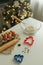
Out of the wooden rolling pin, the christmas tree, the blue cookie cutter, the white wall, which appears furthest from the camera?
the white wall

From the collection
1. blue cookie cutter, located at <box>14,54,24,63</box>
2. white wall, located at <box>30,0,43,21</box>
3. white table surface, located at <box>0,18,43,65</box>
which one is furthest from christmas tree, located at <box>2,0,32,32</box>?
blue cookie cutter, located at <box>14,54,24,63</box>

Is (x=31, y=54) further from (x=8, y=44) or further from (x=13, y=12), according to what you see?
(x=13, y=12)

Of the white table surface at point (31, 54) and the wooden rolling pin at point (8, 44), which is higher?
the wooden rolling pin at point (8, 44)

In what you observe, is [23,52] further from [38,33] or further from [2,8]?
[2,8]

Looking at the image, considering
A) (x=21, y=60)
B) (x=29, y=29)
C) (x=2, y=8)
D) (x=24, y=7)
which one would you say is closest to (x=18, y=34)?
(x=29, y=29)

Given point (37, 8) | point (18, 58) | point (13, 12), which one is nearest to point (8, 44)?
point (18, 58)

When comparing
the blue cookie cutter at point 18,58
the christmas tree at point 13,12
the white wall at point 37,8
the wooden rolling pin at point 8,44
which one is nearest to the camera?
the blue cookie cutter at point 18,58

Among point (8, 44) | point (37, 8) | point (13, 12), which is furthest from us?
point (37, 8)

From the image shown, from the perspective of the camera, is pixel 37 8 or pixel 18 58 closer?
pixel 18 58

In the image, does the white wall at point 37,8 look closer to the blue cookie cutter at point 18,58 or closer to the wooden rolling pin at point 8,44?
the wooden rolling pin at point 8,44

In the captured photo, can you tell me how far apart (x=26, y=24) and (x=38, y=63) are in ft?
2.03

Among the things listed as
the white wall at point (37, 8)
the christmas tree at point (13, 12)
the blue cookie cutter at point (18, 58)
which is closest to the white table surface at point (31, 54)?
the blue cookie cutter at point (18, 58)

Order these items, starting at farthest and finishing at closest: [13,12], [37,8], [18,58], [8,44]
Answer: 1. [37,8]
2. [13,12]
3. [8,44]
4. [18,58]

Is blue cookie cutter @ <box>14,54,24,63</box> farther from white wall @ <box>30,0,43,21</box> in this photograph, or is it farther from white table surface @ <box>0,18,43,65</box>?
white wall @ <box>30,0,43,21</box>
